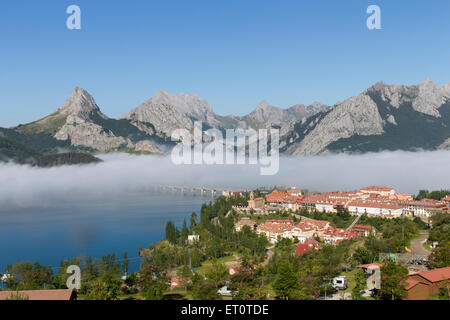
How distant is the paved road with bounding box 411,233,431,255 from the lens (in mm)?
41625

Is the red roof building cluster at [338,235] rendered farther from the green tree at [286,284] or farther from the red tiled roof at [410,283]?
the green tree at [286,284]

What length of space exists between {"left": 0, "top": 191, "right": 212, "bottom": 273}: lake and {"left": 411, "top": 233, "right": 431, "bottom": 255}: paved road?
33.5 metres

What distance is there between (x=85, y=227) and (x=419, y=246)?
71660 mm

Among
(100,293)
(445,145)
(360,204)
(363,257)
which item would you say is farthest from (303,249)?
(445,145)

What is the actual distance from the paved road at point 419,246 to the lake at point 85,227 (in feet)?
110

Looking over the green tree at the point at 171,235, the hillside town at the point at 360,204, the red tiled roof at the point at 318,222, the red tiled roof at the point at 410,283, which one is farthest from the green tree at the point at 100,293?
the hillside town at the point at 360,204

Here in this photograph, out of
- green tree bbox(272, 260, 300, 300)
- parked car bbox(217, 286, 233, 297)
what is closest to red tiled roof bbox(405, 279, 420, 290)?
green tree bbox(272, 260, 300, 300)

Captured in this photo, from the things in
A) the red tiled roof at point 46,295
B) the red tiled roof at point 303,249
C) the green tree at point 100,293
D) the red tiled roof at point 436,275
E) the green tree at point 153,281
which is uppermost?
the red tiled roof at point 436,275

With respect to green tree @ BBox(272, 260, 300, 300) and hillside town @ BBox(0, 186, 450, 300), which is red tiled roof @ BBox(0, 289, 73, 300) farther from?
green tree @ BBox(272, 260, 300, 300)

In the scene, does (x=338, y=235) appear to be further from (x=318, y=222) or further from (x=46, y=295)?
(x=46, y=295)

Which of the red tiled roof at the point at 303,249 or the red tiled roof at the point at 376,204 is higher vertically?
the red tiled roof at the point at 376,204

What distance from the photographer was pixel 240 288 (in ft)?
92.4

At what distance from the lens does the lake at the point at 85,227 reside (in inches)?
2721
